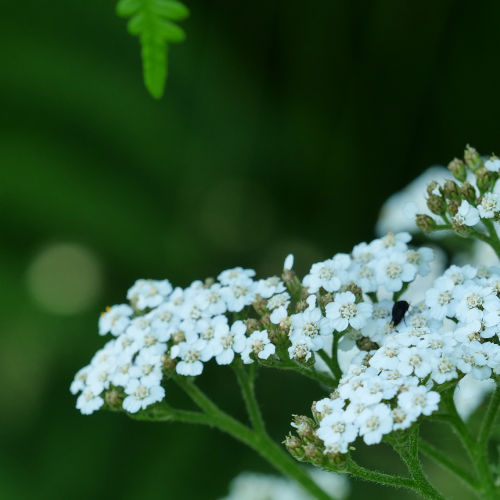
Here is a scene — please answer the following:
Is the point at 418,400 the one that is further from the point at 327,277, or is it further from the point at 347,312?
the point at 327,277

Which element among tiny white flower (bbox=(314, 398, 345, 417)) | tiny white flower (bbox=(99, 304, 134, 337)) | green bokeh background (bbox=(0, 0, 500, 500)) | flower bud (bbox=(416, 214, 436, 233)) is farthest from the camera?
green bokeh background (bbox=(0, 0, 500, 500))

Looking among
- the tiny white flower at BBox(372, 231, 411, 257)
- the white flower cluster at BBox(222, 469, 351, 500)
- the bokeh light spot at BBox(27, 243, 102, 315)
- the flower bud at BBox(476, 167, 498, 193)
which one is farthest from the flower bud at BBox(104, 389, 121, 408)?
the bokeh light spot at BBox(27, 243, 102, 315)

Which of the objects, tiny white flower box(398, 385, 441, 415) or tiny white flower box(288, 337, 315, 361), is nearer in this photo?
tiny white flower box(398, 385, 441, 415)

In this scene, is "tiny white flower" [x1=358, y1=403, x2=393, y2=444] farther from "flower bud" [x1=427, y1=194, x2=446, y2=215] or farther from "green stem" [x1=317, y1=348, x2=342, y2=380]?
"flower bud" [x1=427, y1=194, x2=446, y2=215]

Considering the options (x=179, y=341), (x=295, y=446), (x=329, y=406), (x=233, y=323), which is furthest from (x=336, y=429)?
(x=179, y=341)

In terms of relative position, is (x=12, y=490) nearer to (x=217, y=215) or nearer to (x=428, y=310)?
(x=217, y=215)

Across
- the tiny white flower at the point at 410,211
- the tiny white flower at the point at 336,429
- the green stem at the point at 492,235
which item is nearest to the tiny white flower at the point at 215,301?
the tiny white flower at the point at 336,429
